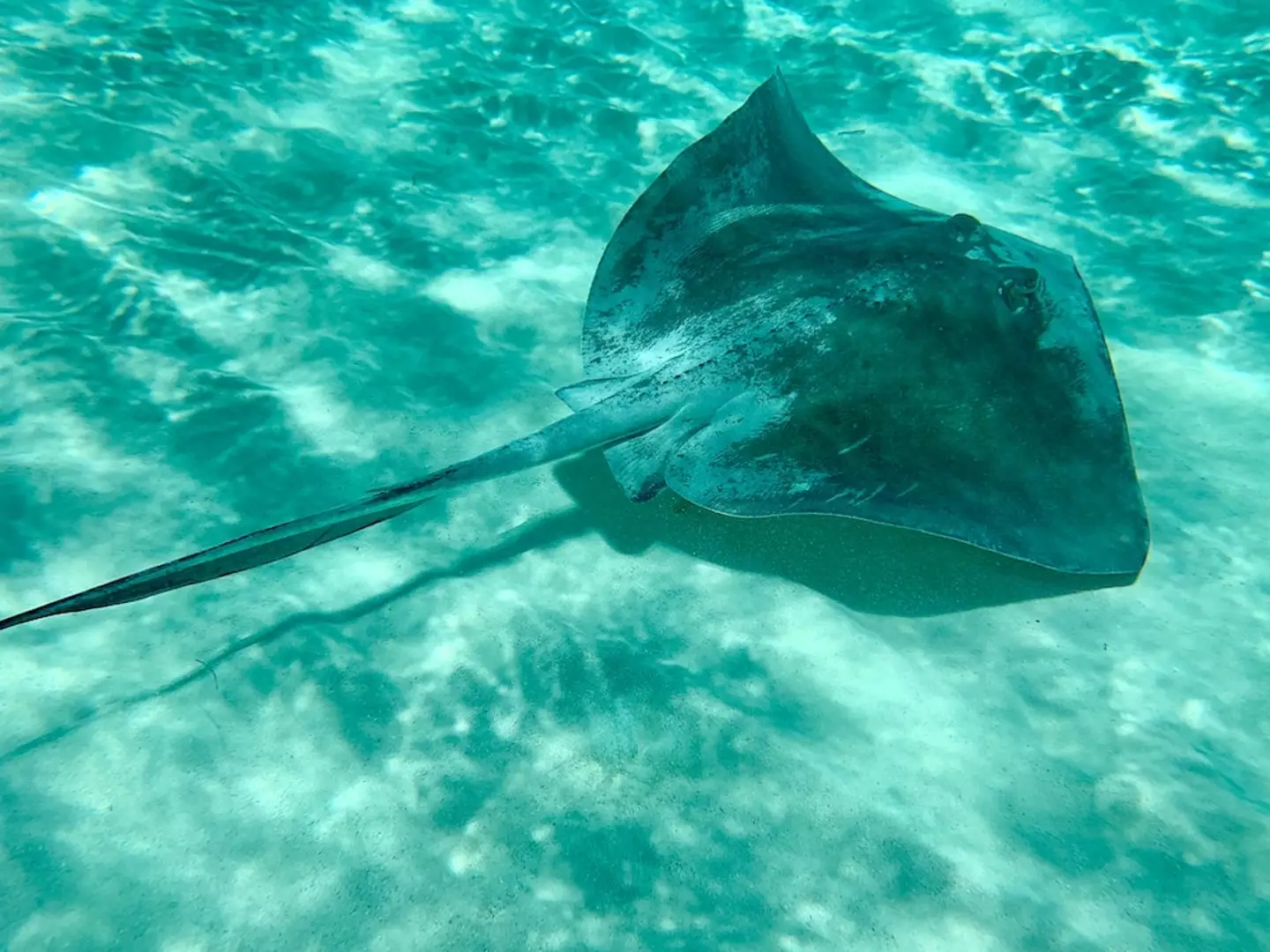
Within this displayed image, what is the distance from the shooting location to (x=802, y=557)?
3906 mm

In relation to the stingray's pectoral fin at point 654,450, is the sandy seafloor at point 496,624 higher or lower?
Result: lower

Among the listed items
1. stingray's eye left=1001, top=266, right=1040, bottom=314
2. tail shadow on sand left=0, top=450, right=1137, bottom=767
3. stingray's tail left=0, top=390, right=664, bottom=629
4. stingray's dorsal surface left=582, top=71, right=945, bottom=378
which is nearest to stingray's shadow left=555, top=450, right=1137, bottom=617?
tail shadow on sand left=0, top=450, right=1137, bottom=767

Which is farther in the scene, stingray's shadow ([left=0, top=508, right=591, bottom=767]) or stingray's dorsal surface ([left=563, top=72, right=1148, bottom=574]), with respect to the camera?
stingray's dorsal surface ([left=563, top=72, right=1148, bottom=574])

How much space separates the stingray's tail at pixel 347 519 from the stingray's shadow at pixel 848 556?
2.05ft

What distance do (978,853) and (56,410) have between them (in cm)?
521

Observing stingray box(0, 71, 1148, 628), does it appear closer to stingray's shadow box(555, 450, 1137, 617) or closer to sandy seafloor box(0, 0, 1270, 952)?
stingray's shadow box(555, 450, 1137, 617)

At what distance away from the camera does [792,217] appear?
4.50 meters

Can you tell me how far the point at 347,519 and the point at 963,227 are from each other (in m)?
3.49

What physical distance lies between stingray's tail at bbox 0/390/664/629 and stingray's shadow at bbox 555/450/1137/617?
0.63 m

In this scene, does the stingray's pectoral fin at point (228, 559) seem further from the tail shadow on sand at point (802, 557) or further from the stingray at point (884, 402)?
the tail shadow on sand at point (802, 557)

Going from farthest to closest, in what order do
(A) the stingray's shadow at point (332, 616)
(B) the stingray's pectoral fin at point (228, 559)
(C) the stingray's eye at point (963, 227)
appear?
1. (C) the stingray's eye at point (963, 227)
2. (A) the stingray's shadow at point (332, 616)
3. (B) the stingray's pectoral fin at point (228, 559)

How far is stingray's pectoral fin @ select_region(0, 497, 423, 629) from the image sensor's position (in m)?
2.40

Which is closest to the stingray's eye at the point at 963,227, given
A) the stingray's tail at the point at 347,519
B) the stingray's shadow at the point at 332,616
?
the stingray's tail at the point at 347,519

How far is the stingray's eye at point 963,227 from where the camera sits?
3.97m
